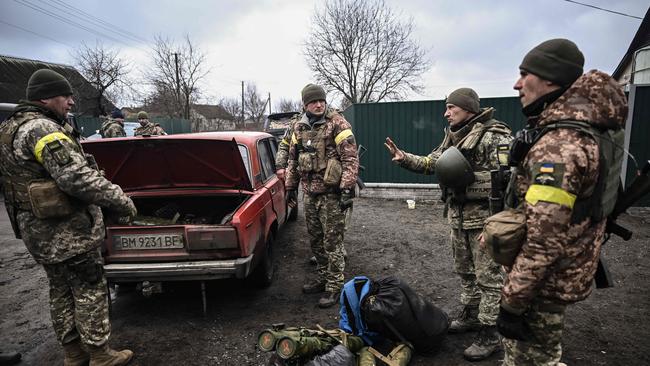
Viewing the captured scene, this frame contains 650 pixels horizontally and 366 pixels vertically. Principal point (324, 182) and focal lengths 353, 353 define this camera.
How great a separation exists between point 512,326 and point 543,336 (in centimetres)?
24

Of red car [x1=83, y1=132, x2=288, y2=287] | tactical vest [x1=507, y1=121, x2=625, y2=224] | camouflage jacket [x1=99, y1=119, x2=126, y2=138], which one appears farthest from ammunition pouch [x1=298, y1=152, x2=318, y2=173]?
camouflage jacket [x1=99, y1=119, x2=126, y2=138]

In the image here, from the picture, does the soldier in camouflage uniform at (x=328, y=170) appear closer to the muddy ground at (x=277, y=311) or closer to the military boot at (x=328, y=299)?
the military boot at (x=328, y=299)

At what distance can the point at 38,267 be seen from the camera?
15.5ft

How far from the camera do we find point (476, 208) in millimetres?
2740

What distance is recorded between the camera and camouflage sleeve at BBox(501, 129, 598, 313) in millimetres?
1440

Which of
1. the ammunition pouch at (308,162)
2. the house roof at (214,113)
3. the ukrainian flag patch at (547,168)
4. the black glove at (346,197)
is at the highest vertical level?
the house roof at (214,113)

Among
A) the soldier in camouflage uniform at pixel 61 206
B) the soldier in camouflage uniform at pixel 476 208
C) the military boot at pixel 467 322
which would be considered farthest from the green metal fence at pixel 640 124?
the soldier in camouflage uniform at pixel 61 206

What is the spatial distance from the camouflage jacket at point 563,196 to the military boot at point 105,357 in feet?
8.99

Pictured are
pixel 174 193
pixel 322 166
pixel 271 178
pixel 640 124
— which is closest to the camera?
pixel 322 166

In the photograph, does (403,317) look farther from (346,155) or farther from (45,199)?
(45,199)

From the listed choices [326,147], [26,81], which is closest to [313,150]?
[326,147]

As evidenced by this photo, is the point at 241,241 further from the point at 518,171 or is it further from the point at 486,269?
the point at 518,171

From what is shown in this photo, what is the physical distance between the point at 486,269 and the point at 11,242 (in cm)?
708

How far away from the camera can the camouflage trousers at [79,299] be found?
252 centimetres
